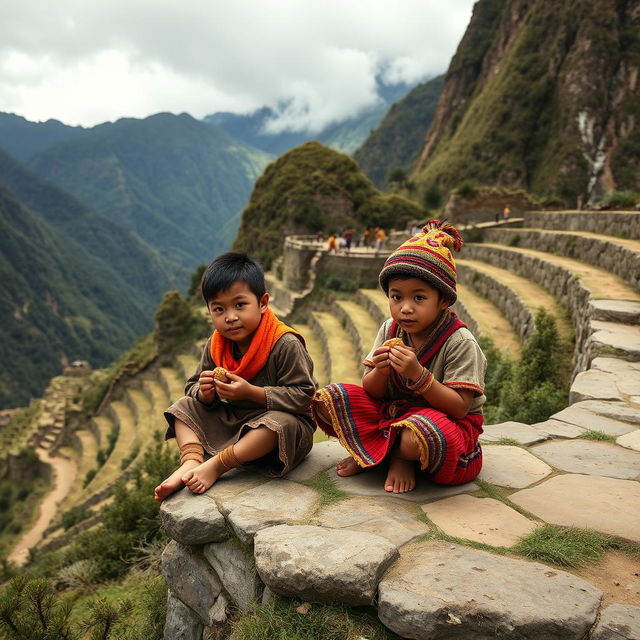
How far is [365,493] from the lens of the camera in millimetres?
2406

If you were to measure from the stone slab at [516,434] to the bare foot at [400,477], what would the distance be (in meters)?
0.92

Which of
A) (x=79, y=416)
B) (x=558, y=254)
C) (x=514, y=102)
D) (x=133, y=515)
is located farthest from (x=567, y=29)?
(x=133, y=515)

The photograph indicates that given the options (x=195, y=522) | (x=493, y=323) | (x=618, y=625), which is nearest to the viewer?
(x=618, y=625)

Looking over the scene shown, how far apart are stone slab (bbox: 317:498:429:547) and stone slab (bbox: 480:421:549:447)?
1167 millimetres

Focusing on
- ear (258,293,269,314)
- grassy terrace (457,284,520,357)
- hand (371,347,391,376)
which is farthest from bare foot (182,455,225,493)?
grassy terrace (457,284,520,357)

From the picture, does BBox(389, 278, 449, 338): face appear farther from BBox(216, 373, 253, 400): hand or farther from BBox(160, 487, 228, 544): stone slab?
BBox(160, 487, 228, 544): stone slab

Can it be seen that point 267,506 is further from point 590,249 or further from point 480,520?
point 590,249

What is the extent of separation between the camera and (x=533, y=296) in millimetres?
8023

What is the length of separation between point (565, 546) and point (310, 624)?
3.37ft

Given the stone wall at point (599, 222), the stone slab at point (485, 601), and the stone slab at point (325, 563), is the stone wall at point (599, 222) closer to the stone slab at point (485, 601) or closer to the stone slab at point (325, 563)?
the stone slab at point (485, 601)

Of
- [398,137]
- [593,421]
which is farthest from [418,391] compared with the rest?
[398,137]

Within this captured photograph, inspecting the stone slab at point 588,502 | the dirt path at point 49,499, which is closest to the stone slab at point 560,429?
the stone slab at point 588,502

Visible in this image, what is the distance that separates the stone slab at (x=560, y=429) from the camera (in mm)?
3205

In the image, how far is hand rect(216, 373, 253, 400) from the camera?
249 centimetres
